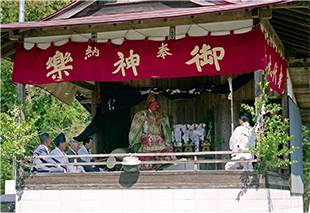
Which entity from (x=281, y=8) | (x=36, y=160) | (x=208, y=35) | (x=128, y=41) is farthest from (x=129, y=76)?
(x=281, y=8)

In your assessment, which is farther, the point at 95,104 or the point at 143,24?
the point at 95,104

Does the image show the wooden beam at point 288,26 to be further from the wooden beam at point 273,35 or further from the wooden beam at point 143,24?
the wooden beam at point 143,24

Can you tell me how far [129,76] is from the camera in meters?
9.88

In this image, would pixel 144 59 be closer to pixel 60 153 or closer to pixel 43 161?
pixel 60 153

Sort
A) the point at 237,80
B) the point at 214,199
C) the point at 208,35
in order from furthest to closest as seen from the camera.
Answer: the point at 237,80, the point at 208,35, the point at 214,199

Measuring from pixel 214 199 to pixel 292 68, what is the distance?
5.82 metres

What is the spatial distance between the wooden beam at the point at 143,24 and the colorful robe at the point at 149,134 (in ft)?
6.87

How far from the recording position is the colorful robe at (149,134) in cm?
1111

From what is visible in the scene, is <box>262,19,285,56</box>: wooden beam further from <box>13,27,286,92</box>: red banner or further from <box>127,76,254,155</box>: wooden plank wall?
<box>127,76,254,155</box>: wooden plank wall

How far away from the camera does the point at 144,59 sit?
9828mm

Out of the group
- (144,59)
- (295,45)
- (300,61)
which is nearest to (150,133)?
(144,59)

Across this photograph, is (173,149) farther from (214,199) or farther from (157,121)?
(214,199)

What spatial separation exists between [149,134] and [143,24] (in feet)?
Answer: 8.23

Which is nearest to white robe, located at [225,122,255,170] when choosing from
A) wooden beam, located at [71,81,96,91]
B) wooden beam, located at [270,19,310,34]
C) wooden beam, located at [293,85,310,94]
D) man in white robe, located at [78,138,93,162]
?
wooden beam, located at [270,19,310,34]
